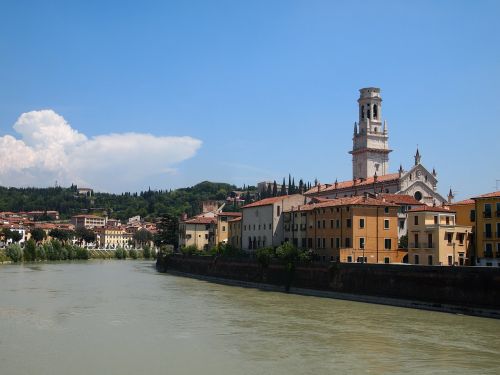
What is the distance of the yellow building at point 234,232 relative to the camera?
230ft

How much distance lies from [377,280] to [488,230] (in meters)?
9.00

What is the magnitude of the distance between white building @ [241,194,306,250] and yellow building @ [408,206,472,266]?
1608 centimetres

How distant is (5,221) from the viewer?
136 m

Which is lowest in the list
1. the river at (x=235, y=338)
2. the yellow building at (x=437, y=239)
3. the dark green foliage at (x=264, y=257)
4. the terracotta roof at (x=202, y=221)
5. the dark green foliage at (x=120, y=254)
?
the river at (x=235, y=338)

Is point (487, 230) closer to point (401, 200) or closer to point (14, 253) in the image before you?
point (401, 200)

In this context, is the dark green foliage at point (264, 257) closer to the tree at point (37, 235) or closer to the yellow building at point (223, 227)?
the yellow building at point (223, 227)

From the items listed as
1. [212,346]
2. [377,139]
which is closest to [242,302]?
[212,346]

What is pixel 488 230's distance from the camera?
40281 mm

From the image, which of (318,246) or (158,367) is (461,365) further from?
(318,246)

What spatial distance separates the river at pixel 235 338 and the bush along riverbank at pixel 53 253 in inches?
2255

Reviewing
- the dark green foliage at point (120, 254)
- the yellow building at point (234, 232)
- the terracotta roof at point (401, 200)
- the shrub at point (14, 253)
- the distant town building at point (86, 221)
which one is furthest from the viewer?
the distant town building at point (86, 221)

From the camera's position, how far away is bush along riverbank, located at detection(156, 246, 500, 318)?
1219 inches

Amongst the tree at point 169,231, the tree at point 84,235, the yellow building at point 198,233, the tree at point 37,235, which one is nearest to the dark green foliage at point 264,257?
the yellow building at point 198,233

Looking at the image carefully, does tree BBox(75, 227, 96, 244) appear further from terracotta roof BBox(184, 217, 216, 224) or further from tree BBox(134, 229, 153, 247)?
terracotta roof BBox(184, 217, 216, 224)
